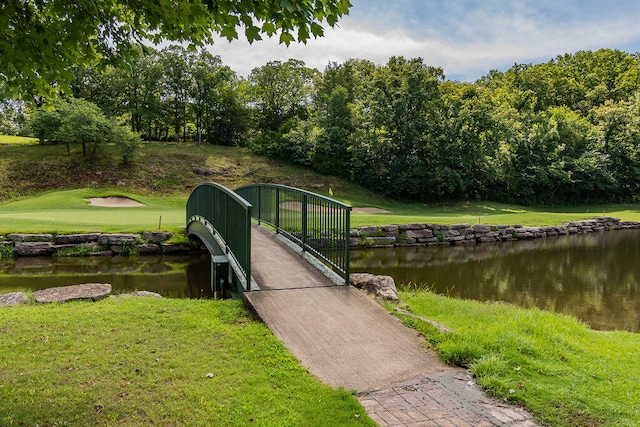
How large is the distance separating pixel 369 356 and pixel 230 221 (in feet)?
14.4

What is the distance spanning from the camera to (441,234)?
59.6 feet

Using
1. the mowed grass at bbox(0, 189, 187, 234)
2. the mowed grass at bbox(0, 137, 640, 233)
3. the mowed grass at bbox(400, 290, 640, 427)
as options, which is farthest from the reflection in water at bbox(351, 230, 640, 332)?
the mowed grass at bbox(0, 189, 187, 234)

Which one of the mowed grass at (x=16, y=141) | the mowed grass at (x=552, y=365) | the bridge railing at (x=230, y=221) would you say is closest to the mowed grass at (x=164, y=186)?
the mowed grass at (x=16, y=141)

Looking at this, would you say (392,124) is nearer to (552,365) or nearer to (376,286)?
(376,286)

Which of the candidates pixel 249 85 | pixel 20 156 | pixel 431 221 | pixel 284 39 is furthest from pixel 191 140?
pixel 284 39

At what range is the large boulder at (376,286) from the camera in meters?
6.36

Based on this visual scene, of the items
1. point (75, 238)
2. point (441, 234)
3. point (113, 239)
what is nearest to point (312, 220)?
point (113, 239)

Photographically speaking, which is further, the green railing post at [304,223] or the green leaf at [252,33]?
the green railing post at [304,223]

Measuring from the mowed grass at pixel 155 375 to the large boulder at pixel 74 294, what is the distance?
1.13 metres

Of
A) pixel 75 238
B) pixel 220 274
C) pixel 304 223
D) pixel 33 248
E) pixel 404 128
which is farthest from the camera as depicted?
pixel 404 128

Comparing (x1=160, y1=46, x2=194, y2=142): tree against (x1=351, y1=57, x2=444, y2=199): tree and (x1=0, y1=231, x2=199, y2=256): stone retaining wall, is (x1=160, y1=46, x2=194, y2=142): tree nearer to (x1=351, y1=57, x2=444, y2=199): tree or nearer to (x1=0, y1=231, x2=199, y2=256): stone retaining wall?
(x1=351, y1=57, x2=444, y2=199): tree

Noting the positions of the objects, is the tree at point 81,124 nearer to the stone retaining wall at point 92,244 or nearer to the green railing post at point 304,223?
the stone retaining wall at point 92,244

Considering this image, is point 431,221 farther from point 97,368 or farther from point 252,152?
point 252,152

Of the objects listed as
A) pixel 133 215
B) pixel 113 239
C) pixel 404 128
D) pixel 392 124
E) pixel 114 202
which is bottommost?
pixel 113 239
